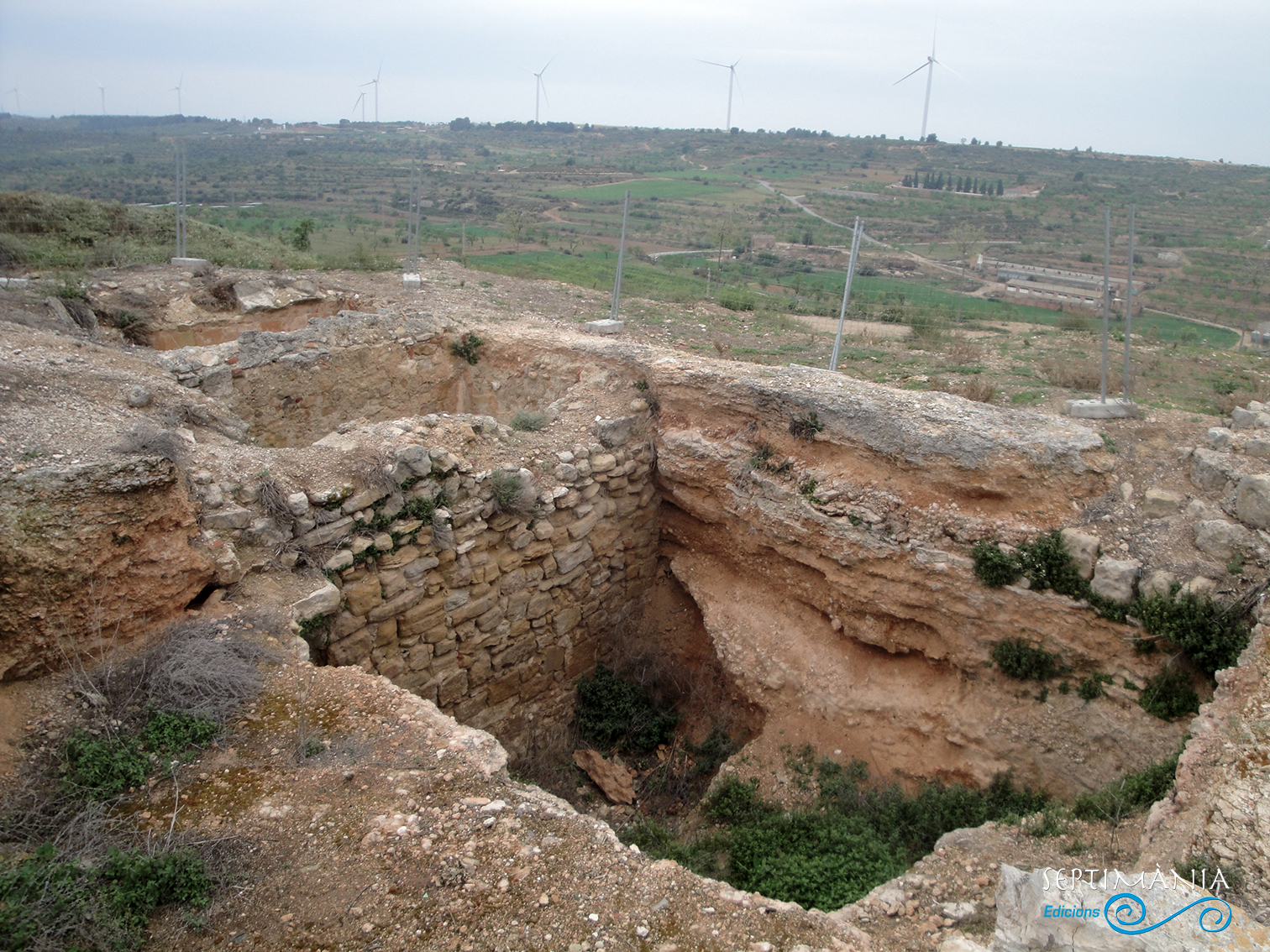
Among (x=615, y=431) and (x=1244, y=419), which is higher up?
(x=1244, y=419)

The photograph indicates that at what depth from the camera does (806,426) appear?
720cm

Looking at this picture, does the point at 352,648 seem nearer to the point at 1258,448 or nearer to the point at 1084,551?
the point at 1084,551

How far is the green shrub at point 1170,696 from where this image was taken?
5.52 meters

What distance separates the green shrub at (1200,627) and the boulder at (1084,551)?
0.46 m

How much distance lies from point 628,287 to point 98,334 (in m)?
8.03

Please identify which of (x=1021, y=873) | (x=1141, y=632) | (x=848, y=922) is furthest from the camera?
(x=1141, y=632)

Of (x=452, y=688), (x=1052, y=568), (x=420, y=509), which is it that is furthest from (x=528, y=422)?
(x=1052, y=568)

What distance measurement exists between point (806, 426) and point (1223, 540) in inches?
131

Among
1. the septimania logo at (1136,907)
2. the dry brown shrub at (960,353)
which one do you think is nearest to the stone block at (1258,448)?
the dry brown shrub at (960,353)

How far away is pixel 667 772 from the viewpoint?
7.23 m

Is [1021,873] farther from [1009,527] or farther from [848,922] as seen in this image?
[1009,527]

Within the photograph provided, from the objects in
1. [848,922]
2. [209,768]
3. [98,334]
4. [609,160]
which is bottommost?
[848,922]

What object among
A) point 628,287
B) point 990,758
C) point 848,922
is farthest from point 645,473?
point 628,287

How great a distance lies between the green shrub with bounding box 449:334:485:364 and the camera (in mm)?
9906
